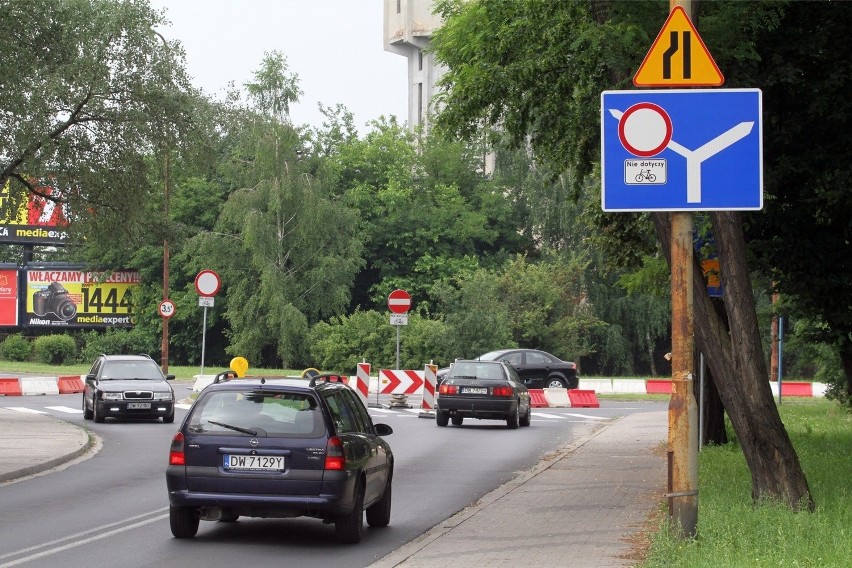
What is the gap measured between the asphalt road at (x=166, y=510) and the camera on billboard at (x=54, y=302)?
4440 centimetres

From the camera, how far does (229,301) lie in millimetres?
67875

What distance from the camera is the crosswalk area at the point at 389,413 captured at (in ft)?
111

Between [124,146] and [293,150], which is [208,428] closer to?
[124,146]

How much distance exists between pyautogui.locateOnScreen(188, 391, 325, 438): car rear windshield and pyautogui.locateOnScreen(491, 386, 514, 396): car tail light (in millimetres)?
17147

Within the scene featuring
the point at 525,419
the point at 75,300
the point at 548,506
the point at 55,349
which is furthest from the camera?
the point at 75,300

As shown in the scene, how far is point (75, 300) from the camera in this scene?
7181 centimetres

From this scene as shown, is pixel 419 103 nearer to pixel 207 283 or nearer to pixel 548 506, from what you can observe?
pixel 207 283

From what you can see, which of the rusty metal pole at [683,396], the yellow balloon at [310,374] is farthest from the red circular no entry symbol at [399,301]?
the rusty metal pole at [683,396]

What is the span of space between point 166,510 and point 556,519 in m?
→ 4.27

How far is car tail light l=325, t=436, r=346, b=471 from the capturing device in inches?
478

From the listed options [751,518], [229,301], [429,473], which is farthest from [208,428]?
[229,301]

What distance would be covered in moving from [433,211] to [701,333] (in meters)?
63.1

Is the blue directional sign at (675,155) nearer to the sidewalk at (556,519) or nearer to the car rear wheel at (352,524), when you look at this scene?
the sidewalk at (556,519)

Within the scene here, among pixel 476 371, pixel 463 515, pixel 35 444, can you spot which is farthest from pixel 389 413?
pixel 463 515
